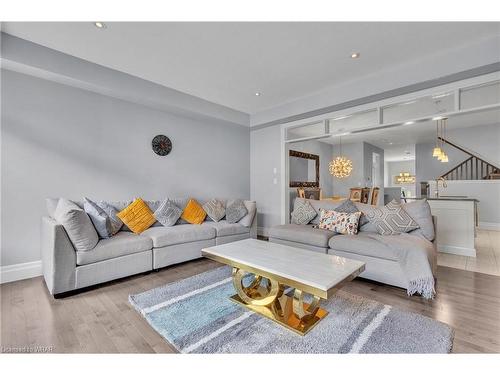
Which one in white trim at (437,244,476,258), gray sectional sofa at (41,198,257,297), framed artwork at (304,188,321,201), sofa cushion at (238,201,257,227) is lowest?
white trim at (437,244,476,258)

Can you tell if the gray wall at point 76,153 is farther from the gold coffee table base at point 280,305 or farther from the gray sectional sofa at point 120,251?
the gold coffee table base at point 280,305

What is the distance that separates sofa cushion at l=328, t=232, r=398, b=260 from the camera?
2449 mm

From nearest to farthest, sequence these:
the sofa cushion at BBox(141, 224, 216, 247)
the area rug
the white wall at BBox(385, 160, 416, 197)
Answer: the area rug
the sofa cushion at BBox(141, 224, 216, 247)
the white wall at BBox(385, 160, 416, 197)

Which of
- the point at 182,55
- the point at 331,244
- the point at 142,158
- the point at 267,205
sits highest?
the point at 182,55

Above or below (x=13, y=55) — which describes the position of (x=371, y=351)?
below

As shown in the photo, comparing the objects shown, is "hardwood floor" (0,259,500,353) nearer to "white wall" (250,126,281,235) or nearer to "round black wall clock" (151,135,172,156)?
"round black wall clock" (151,135,172,156)

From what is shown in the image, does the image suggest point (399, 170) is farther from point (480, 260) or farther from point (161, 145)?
point (161, 145)

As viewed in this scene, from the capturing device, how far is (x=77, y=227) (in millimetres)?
2312

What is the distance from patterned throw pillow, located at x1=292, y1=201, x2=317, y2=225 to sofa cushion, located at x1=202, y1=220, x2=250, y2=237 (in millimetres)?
855

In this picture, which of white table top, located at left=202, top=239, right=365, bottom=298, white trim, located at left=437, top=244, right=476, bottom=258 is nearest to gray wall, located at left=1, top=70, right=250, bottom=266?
white table top, located at left=202, top=239, right=365, bottom=298

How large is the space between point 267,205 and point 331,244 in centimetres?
226

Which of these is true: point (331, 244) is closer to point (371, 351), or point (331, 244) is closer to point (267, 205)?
point (371, 351)

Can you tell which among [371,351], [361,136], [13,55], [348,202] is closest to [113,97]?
[13,55]
